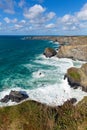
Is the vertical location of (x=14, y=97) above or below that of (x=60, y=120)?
below

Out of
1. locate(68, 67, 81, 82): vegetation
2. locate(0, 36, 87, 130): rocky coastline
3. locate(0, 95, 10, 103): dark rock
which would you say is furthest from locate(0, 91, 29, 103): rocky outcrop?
locate(0, 36, 87, 130): rocky coastline

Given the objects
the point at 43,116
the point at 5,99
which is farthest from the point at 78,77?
the point at 43,116

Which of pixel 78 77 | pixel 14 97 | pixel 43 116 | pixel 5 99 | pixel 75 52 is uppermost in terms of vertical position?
pixel 43 116

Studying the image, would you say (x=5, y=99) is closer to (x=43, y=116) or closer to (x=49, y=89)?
(x=49, y=89)

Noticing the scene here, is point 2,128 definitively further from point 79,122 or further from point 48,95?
point 48,95

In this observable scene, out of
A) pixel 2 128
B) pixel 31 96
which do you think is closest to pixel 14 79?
pixel 31 96

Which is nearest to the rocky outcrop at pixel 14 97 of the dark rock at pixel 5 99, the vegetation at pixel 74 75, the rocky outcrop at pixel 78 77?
the dark rock at pixel 5 99

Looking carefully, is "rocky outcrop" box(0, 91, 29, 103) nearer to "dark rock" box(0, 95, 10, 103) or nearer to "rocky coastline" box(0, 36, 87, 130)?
"dark rock" box(0, 95, 10, 103)
